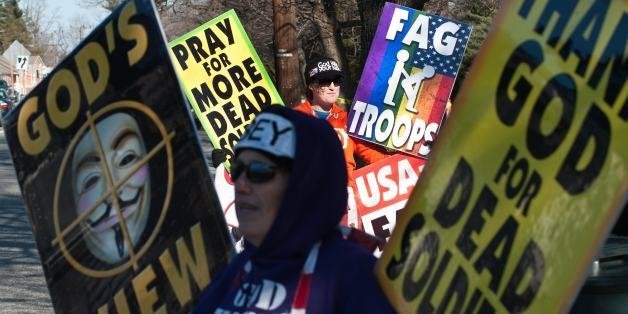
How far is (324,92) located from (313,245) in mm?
4444

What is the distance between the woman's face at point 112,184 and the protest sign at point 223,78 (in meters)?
4.66

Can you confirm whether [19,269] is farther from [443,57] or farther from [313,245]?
[313,245]

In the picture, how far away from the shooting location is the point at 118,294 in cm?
352

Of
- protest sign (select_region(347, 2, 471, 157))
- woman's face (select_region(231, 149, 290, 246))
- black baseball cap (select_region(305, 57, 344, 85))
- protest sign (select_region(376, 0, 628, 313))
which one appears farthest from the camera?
protest sign (select_region(347, 2, 471, 157))

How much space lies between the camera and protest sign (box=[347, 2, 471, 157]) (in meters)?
8.19

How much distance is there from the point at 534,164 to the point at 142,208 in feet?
5.17

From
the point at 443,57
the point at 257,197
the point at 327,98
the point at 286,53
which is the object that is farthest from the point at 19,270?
the point at 257,197

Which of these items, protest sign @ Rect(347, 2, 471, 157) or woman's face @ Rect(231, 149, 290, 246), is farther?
protest sign @ Rect(347, 2, 471, 157)

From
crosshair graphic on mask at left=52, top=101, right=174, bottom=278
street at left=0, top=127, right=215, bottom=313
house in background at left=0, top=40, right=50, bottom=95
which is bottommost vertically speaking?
house in background at left=0, top=40, right=50, bottom=95

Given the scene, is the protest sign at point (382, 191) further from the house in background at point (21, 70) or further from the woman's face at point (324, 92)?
the house in background at point (21, 70)

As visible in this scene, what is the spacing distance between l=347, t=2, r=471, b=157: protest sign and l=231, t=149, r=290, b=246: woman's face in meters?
5.32

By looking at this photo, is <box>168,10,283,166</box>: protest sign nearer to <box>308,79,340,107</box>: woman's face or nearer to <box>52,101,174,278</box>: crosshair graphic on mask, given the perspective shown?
<box>308,79,340,107</box>: woman's face

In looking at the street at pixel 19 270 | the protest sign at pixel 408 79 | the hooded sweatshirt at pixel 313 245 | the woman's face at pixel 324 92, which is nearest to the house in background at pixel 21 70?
the street at pixel 19 270

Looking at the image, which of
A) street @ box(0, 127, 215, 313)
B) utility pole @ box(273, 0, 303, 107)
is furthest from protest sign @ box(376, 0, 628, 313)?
utility pole @ box(273, 0, 303, 107)
